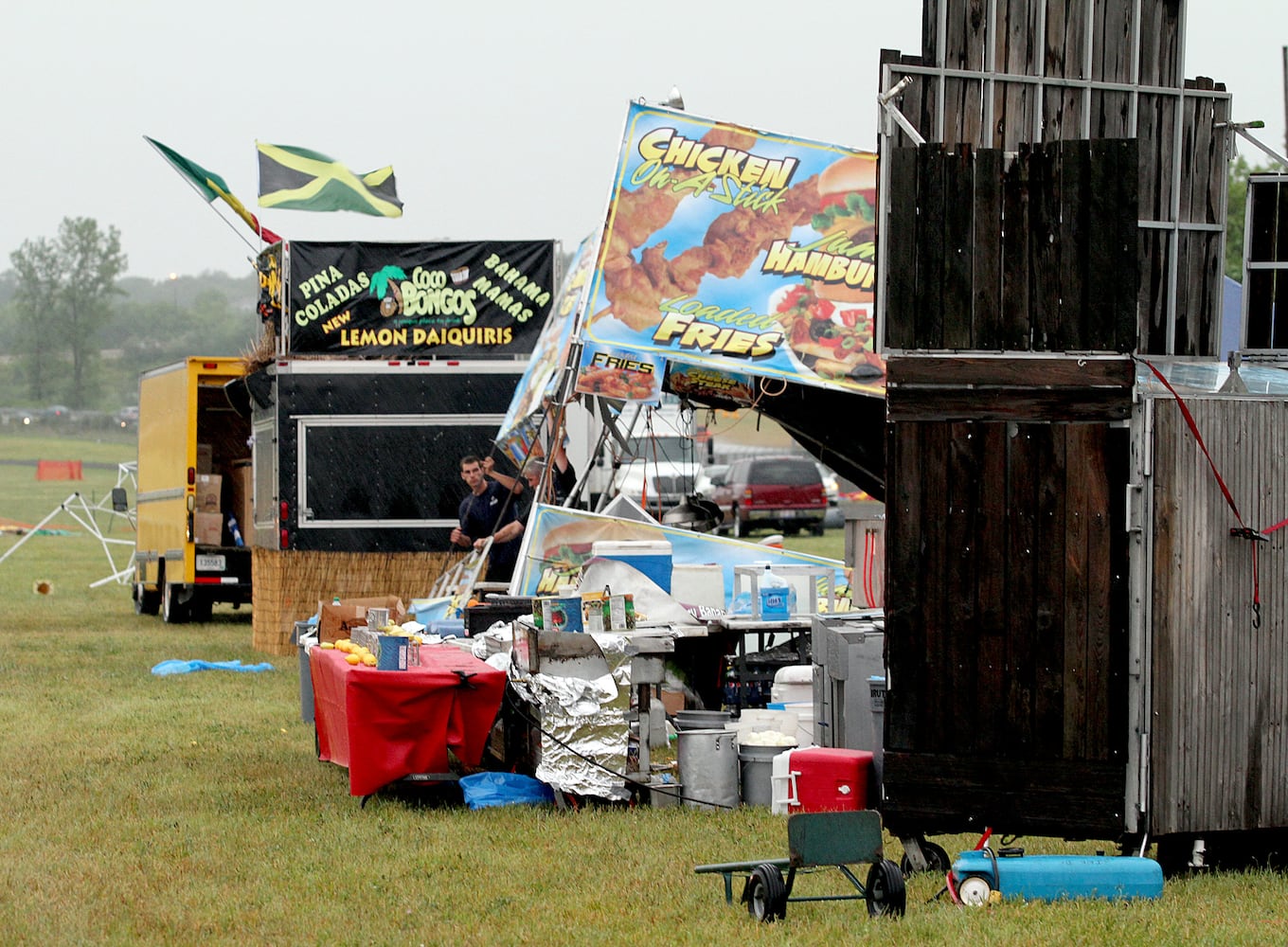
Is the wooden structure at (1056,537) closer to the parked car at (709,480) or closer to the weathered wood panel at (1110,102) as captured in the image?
the weathered wood panel at (1110,102)

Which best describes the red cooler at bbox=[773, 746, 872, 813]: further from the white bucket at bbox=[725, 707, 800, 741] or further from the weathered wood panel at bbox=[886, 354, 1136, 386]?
the weathered wood panel at bbox=[886, 354, 1136, 386]

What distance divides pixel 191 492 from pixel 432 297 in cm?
431

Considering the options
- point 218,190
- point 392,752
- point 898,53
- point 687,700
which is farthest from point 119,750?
point 218,190

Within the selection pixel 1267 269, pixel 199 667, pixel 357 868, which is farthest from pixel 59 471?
pixel 1267 269

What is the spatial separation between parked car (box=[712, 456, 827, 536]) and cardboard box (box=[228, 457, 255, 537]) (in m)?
19.2

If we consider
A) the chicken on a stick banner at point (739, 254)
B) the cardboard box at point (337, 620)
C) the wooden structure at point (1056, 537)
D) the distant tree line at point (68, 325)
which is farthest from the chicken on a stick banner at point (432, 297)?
the distant tree line at point (68, 325)

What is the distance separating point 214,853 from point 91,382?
141046 mm

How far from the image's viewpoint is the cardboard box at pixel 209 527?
21.1m

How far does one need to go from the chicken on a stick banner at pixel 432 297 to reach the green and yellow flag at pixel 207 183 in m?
3.46

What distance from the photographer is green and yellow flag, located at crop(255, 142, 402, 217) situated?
20984 millimetres

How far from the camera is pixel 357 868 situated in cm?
803

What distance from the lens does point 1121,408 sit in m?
7.19

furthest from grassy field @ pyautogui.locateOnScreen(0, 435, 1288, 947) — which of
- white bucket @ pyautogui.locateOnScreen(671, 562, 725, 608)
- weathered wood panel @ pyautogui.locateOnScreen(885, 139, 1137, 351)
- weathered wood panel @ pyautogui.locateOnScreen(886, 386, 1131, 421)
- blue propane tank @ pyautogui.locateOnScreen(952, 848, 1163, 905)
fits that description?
white bucket @ pyautogui.locateOnScreen(671, 562, 725, 608)

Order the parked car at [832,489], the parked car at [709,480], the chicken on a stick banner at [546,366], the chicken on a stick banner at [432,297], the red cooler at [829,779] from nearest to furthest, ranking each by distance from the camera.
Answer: the red cooler at [829,779] → the chicken on a stick banner at [546,366] → the chicken on a stick banner at [432,297] → the parked car at [709,480] → the parked car at [832,489]
